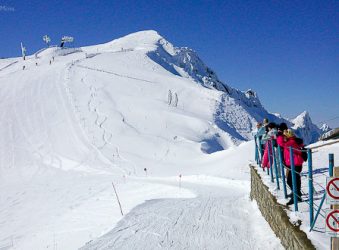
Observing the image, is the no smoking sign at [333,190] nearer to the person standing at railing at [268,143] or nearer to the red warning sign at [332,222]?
the red warning sign at [332,222]

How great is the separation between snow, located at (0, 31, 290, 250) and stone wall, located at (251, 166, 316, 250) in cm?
30

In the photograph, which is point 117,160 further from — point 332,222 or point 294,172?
point 332,222

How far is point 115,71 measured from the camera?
57.3 metres

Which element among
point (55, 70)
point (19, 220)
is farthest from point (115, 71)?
point (19, 220)

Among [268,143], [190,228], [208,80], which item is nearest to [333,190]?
[190,228]

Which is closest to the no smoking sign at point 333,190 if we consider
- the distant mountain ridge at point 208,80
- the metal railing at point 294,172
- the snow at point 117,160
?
the metal railing at point 294,172

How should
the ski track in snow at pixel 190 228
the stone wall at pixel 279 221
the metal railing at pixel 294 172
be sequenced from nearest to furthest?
the metal railing at pixel 294 172 < the stone wall at pixel 279 221 < the ski track in snow at pixel 190 228

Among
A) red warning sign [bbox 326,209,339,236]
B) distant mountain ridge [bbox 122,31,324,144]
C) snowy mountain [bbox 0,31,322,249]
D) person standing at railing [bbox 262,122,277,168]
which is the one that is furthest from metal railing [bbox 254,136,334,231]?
distant mountain ridge [bbox 122,31,324,144]

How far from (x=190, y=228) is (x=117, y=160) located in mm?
18726

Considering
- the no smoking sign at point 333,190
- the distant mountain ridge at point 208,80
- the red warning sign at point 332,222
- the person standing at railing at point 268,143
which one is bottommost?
the red warning sign at point 332,222

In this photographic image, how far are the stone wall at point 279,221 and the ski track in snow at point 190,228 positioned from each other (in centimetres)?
30

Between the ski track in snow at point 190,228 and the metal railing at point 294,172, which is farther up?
the metal railing at point 294,172

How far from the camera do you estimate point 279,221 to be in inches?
301

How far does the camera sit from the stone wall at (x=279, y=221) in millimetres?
6046
